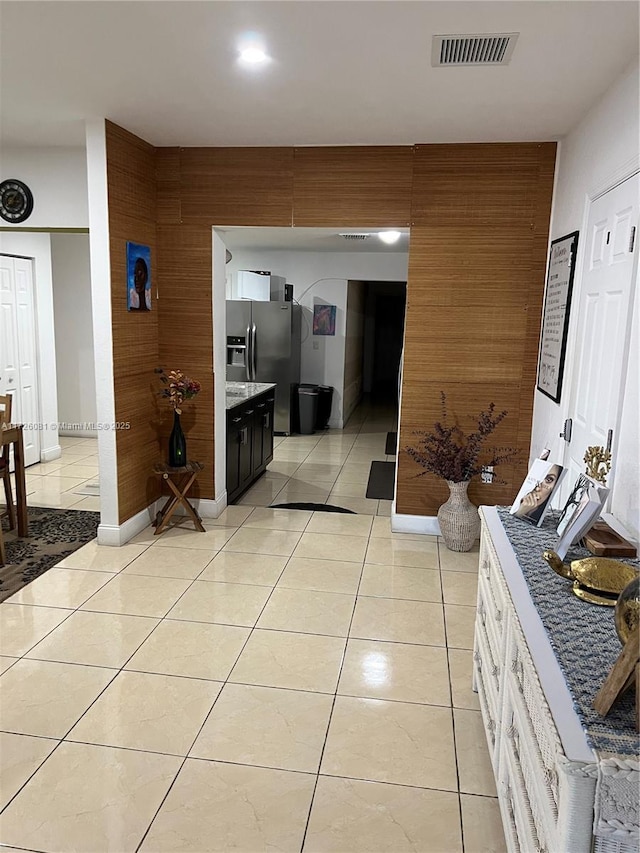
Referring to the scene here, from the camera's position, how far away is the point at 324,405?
899 cm

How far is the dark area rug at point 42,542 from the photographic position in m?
3.88

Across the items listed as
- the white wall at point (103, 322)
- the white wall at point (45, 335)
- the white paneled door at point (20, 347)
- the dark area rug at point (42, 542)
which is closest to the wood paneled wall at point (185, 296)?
the white wall at point (103, 322)

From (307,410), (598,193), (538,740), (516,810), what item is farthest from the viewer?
(307,410)

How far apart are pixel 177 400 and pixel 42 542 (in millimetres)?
1374

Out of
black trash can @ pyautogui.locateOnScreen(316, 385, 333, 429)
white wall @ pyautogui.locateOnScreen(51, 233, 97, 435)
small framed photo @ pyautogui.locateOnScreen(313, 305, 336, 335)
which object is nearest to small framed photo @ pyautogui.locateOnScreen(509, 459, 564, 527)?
white wall @ pyautogui.locateOnScreen(51, 233, 97, 435)

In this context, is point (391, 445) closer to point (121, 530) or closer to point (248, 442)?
point (248, 442)

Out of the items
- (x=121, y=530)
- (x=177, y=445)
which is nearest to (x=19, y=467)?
(x=121, y=530)

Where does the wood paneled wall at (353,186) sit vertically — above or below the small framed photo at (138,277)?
above

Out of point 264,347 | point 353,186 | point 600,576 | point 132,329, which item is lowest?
point 600,576

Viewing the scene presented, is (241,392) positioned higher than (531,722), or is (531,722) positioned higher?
(241,392)

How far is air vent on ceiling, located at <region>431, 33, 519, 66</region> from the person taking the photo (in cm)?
259

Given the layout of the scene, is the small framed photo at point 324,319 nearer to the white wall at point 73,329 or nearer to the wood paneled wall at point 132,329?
the white wall at point 73,329

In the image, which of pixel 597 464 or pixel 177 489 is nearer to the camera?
pixel 597 464

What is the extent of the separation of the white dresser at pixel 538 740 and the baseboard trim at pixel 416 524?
2229 millimetres
